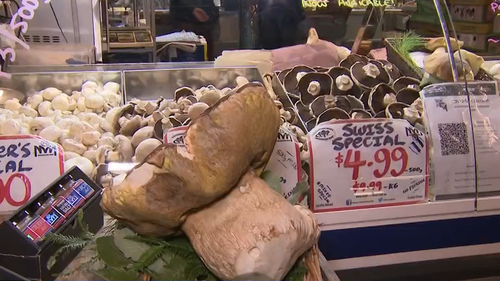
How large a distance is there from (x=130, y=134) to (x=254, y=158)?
2.36ft

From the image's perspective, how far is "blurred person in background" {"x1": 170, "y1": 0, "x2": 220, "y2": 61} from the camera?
368 cm

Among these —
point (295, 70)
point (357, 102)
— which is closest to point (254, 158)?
point (357, 102)

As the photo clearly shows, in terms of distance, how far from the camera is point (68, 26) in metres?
2.88

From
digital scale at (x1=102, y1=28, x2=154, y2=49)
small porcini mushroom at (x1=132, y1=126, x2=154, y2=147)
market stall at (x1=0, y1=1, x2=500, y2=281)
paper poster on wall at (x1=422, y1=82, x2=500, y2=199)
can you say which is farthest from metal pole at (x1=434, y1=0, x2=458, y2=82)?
digital scale at (x1=102, y1=28, x2=154, y2=49)

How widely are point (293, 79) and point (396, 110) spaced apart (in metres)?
0.45

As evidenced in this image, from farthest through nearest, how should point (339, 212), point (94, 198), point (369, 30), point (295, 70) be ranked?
point (369, 30), point (295, 70), point (339, 212), point (94, 198)

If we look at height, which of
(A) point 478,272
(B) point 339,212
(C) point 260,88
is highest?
(C) point 260,88

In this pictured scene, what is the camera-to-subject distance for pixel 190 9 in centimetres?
370

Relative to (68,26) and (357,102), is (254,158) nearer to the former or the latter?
(357,102)

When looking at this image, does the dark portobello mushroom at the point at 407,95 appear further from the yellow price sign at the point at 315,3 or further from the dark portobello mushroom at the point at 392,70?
the yellow price sign at the point at 315,3

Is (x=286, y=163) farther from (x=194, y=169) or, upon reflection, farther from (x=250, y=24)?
(x=250, y=24)

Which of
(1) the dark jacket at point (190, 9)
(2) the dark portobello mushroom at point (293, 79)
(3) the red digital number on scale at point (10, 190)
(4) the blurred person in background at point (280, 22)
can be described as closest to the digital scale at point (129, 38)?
(1) the dark jacket at point (190, 9)

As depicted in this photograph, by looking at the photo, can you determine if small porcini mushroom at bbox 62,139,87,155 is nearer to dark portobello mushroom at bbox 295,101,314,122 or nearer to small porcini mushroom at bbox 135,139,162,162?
small porcini mushroom at bbox 135,139,162,162

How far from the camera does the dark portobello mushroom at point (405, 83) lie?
6.72 feet
